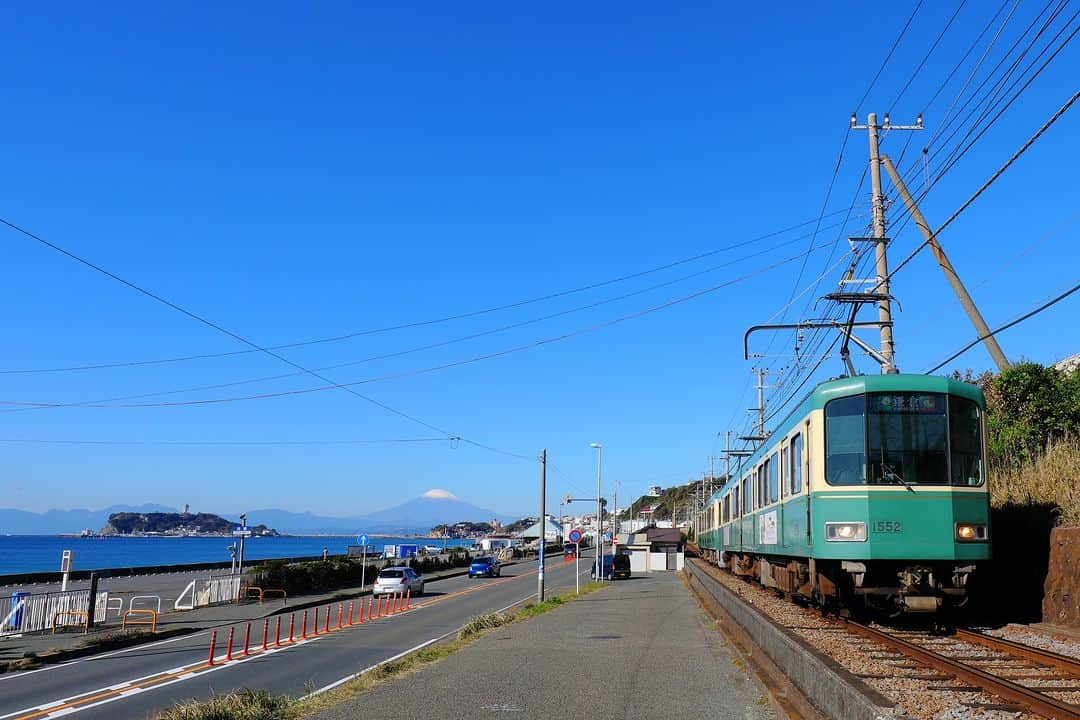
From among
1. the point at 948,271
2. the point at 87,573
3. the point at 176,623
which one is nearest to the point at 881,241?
the point at 948,271

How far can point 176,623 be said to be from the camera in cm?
2684

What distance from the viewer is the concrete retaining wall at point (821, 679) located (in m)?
6.36

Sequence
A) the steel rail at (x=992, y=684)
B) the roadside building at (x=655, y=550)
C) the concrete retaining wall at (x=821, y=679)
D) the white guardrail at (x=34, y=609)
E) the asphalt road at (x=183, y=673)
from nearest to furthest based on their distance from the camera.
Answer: the concrete retaining wall at (x=821, y=679)
the steel rail at (x=992, y=684)
the asphalt road at (x=183, y=673)
the white guardrail at (x=34, y=609)
the roadside building at (x=655, y=550)

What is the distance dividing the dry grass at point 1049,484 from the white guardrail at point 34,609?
2348 centimetres

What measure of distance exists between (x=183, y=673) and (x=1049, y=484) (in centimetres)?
1663

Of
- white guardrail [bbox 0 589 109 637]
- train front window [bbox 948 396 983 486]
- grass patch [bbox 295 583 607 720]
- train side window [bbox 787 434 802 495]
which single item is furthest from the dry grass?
white guardrail [bbox 0 589 109 637]

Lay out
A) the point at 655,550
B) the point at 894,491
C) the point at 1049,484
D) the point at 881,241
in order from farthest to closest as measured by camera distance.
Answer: the point at 655,550 < the point at 881,241 < the point at 1049,484 < the point at 894,491

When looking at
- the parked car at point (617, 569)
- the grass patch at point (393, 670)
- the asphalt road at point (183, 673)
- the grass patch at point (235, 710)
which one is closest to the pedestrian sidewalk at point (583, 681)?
the grass patch at point (393, 670)

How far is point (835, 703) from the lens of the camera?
730 cm

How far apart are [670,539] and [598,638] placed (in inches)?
3042

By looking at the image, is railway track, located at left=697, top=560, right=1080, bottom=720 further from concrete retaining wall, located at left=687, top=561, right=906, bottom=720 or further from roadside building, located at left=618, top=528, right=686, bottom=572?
roadside building, located at left=618, top=528, right=686, bottom=572

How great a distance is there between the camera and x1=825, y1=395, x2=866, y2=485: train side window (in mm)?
13984

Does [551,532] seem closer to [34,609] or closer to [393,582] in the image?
[393,582]

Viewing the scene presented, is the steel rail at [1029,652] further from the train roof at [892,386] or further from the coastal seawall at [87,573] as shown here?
the coastal seawall at [87,573]
